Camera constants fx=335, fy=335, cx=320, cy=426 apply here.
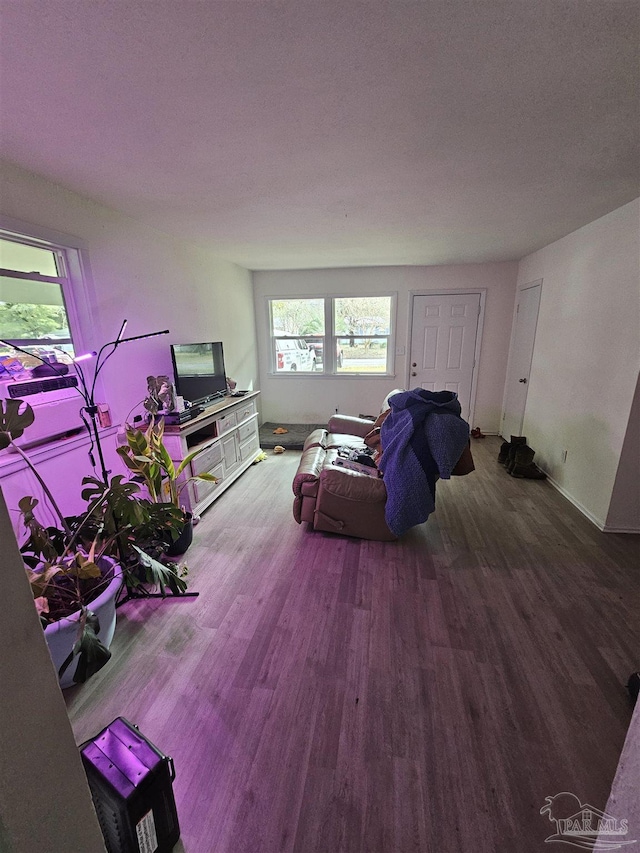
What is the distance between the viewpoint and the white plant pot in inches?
52.6

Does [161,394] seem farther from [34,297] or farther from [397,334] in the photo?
[397,334]

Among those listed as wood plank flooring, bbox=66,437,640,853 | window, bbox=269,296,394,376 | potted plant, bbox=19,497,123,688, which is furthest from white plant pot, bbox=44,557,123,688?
window, bbox=269,296,394,376

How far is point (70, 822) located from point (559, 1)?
2.14m

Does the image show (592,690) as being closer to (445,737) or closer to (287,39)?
(445,737)

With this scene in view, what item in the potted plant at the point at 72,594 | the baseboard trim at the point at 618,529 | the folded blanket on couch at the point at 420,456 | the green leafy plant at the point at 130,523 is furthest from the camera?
the baseboard trim at the point at 618,529

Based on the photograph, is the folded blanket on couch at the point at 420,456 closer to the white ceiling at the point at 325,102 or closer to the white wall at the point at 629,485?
the white wall at the point at 629,485

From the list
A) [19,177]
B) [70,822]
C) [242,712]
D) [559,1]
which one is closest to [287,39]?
[559,1]

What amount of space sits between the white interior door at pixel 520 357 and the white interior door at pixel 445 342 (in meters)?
0.48

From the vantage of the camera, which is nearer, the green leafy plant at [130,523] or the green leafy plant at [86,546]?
the green leafy plant at [86,546]

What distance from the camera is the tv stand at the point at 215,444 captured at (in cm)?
263

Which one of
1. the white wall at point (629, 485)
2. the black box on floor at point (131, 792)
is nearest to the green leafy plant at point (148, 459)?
the black box on floor at point (131, 792)

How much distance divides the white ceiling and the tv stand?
5.25 ft

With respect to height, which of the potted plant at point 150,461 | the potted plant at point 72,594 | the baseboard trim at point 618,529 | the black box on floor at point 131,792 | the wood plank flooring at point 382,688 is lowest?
the wood plank flooring at point 382,688
